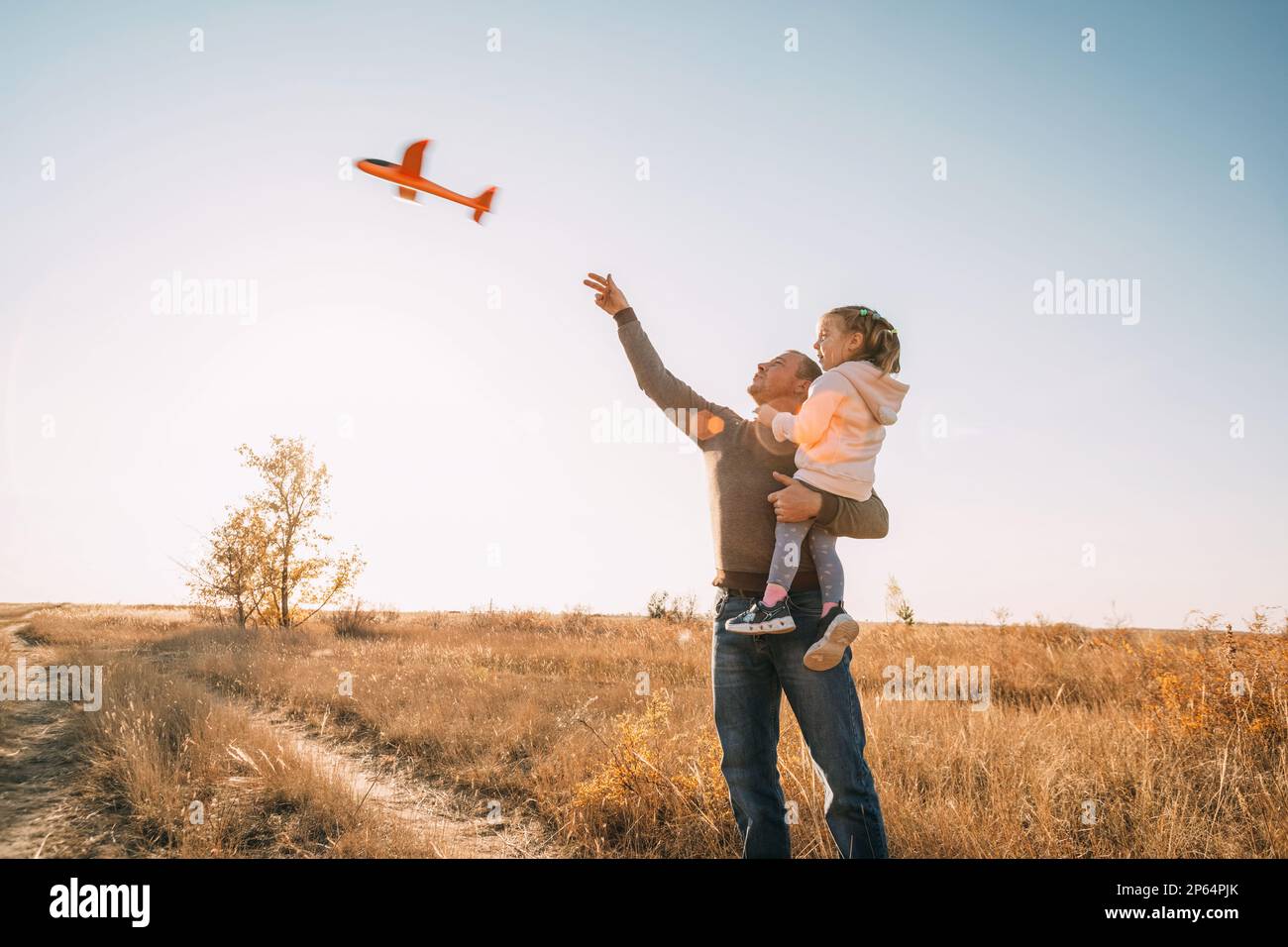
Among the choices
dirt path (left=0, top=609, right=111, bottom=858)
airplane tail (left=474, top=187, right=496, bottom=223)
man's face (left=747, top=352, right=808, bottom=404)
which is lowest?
dirt path (left=0, top=609, right=111, bottom=858)

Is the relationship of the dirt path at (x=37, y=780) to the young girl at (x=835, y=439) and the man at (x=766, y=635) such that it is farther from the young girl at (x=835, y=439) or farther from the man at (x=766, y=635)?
the young girl at (x=835, y=439)

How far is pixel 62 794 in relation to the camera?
543 cm

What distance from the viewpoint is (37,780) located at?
228 inches

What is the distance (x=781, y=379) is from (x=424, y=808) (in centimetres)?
494

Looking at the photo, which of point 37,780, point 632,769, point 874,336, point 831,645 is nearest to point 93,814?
point 37,780

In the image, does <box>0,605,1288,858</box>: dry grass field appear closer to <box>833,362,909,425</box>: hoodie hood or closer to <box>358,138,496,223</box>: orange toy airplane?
<box>833,362,909,425</box>: hoodie hood

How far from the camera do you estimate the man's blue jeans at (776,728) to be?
2930 millimetres

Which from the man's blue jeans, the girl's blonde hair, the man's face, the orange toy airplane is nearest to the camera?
the man's blue jeans

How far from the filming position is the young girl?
10.3 ft

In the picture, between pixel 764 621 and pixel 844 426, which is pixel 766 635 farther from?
pixel 844 426

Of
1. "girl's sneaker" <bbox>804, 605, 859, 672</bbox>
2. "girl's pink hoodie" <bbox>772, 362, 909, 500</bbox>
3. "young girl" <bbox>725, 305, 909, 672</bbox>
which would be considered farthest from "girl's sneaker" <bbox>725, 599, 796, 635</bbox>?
"girl's pink hoodie" <bbox>772, 362, 909, 500</bbox>

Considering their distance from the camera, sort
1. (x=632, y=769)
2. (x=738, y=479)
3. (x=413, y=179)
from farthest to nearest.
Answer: (x=413, y=179) < (x=632, y=769) < (x=738, y=479)


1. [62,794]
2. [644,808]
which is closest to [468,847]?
[644,808]
